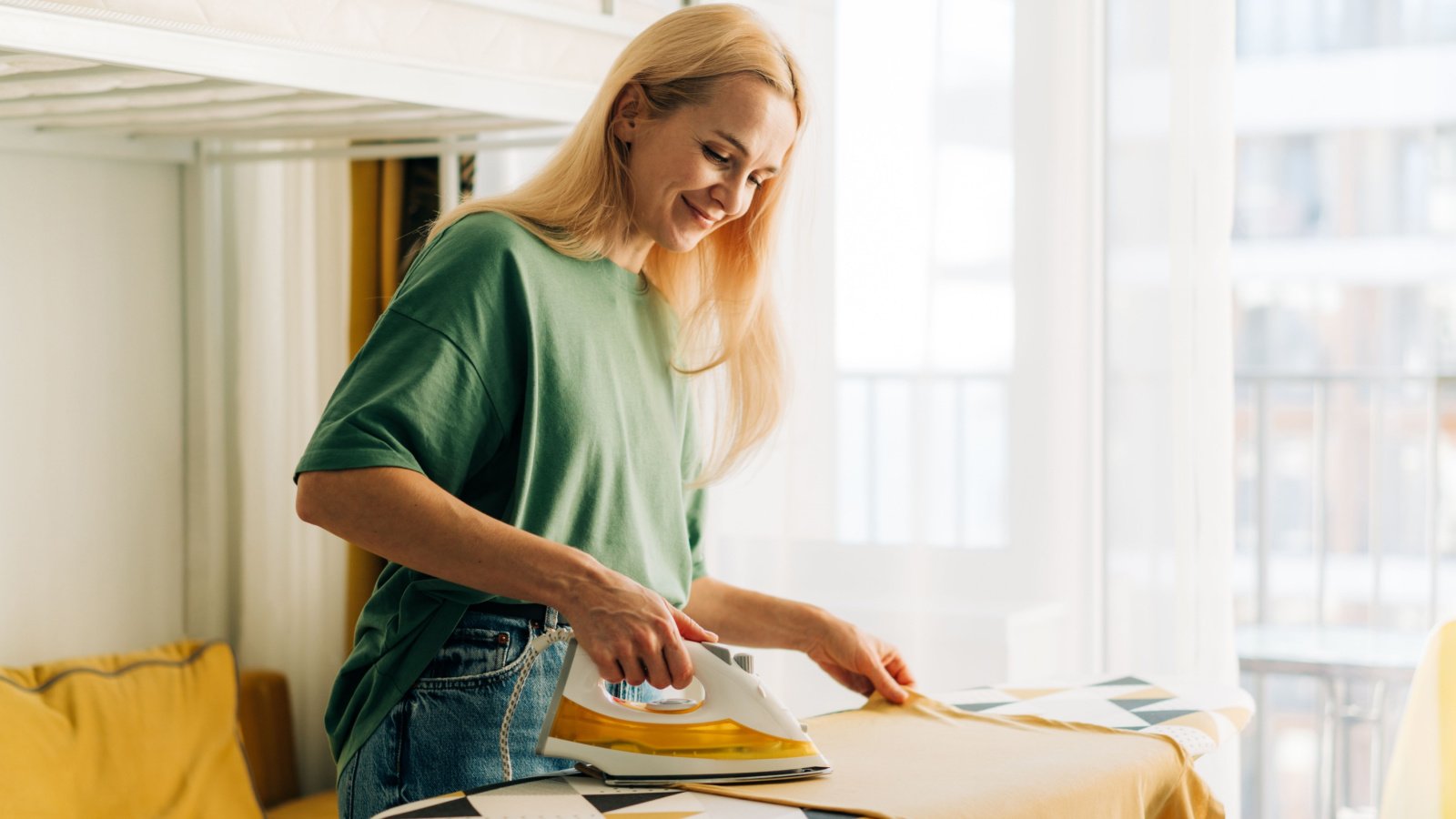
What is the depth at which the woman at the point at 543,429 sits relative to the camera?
1041 mm

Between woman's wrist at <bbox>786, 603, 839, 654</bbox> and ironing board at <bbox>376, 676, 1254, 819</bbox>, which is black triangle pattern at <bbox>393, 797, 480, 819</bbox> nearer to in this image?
ironing board at <bbox>376, 676, 1254, 819</bbox>

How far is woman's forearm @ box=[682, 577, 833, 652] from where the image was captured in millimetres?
1447

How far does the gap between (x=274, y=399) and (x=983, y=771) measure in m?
2.04

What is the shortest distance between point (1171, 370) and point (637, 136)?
111 centimetres

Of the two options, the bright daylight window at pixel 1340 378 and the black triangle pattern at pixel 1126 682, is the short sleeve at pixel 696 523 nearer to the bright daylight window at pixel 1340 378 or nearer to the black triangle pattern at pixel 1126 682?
the black triangle pattern at pixel 1126 682

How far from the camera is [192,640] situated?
108 inches

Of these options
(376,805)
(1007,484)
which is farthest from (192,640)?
(376,805)

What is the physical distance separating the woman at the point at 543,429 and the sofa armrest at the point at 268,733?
1667mm

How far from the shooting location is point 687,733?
109 cm

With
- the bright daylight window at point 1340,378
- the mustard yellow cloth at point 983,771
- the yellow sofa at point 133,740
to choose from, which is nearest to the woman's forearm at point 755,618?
the mustard yellow cloth at point 983,771

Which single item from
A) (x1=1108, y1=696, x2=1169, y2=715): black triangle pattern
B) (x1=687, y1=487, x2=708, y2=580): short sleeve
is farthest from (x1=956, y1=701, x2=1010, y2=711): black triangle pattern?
(x1=687, y1=487, x2=708, y2=580): short sleeve

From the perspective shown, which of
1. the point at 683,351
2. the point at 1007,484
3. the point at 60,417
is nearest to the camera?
the point at 683,351

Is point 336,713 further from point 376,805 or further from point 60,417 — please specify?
point 60,417

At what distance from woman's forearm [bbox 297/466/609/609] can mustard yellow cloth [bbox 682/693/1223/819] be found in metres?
0.20
